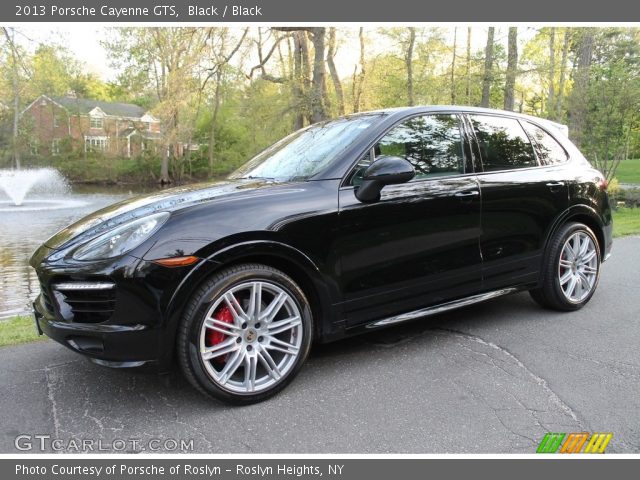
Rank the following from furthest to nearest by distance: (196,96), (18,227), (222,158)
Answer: (222,158), (196,96), (18,227)

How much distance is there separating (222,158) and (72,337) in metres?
46.2

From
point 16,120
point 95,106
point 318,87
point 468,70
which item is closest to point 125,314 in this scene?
point 318,87

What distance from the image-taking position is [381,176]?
127 inches

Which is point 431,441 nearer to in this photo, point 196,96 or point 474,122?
point 474,122

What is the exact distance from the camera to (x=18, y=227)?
1490 centimetres

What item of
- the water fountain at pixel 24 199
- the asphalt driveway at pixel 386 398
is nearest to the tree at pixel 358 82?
the water fountain at pixel 24 199

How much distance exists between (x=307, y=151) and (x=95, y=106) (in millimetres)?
56948

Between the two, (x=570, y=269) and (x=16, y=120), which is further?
(x=16, y=120)

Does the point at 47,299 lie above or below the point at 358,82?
below

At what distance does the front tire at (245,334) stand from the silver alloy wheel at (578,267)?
2639mm

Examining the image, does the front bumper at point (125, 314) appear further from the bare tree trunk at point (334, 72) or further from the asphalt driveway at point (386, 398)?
the bare tree trunk at point (334, 72)

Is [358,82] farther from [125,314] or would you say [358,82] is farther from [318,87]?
[125,314]

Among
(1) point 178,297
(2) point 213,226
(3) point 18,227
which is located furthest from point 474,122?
(3) point 18,227

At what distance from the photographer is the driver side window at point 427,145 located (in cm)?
365
